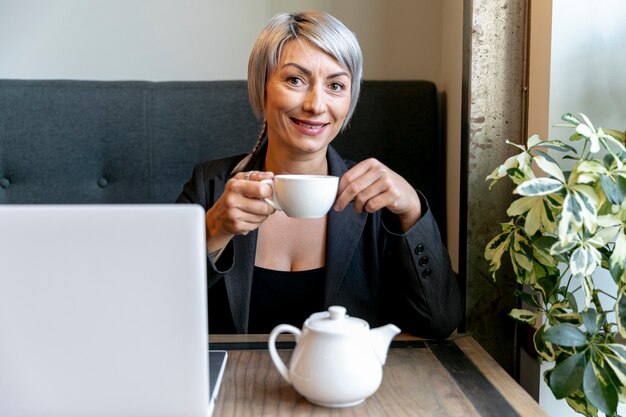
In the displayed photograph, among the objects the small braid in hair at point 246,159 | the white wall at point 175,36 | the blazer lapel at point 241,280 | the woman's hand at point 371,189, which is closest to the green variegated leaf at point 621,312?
the woman's hand at point 371,189

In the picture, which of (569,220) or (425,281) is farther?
(425,281)

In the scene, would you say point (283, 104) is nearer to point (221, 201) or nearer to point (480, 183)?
point (221, 201)

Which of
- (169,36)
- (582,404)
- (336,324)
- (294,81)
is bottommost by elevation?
(582,404)

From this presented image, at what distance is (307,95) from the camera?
138 centimetres

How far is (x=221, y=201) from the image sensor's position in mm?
1117

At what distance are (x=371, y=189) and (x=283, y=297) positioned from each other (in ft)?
1.38

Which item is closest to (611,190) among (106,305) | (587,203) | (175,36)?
(587,203)

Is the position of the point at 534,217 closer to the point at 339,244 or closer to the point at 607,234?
the point at 607,234

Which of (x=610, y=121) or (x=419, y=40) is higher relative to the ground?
(x=419, y=40)

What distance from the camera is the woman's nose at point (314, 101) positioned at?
53.2 inches

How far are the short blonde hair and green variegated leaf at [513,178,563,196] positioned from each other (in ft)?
1.83

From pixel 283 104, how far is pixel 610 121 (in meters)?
0.66

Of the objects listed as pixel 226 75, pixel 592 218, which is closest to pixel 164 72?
pixel 226 75

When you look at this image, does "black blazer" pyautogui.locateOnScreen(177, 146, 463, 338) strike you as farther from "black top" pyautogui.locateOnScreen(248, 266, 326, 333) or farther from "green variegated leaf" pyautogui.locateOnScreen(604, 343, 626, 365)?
"green variegated leaf" pyautogui.locateOnScreen(604, 343, 626, 365)
